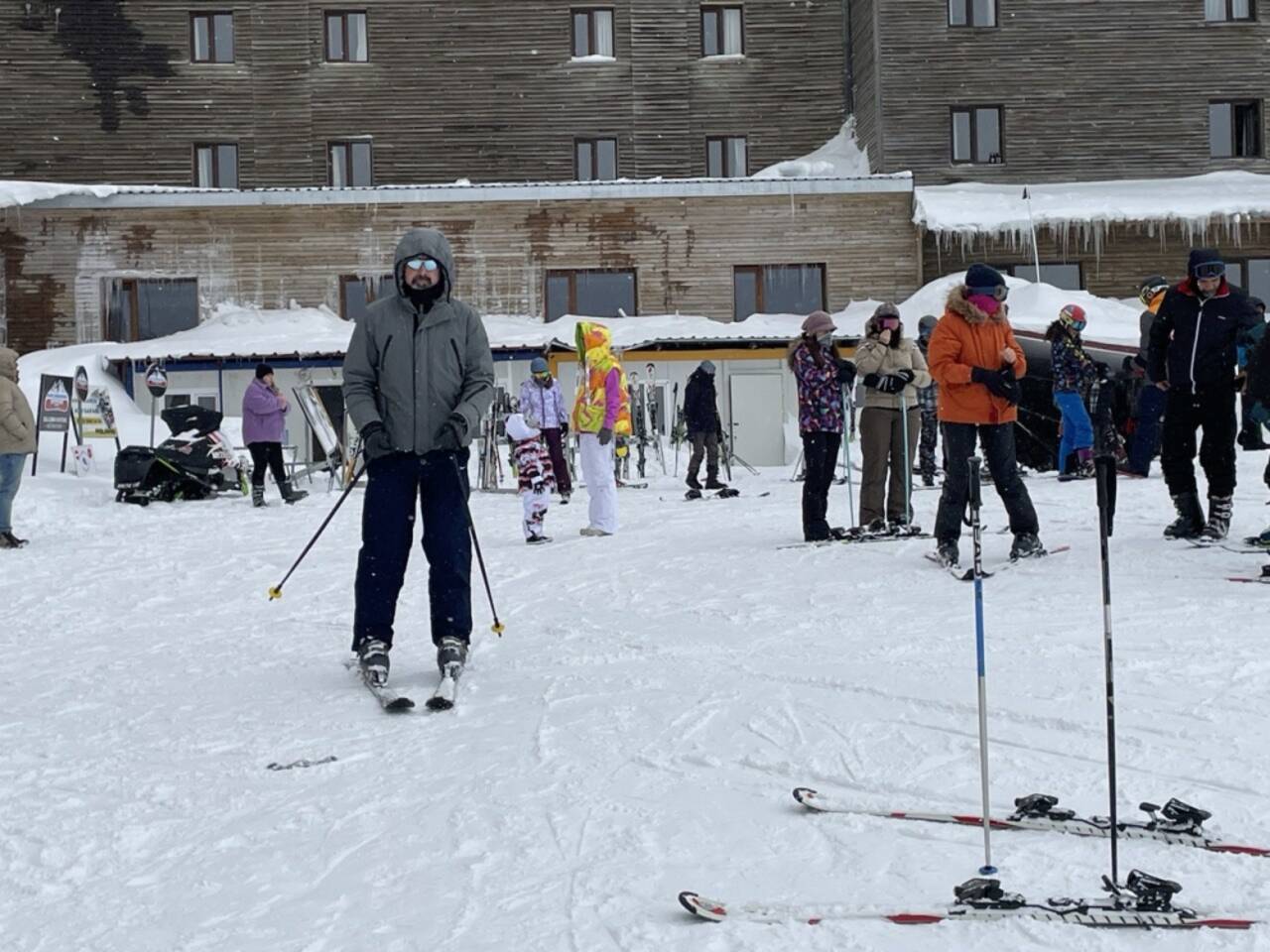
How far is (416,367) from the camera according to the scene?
573cm

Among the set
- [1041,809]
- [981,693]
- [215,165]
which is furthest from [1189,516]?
[215,165]

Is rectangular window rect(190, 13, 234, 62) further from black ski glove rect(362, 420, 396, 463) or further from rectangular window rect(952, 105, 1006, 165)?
black ski glove rect(362, 420, 396, 463)

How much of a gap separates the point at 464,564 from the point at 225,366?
→ 22.4m

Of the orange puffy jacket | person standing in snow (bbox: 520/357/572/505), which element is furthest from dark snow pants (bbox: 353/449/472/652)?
person standing in snow (bbox: 520/357/572/505)

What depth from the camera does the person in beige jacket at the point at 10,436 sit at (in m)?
12.2

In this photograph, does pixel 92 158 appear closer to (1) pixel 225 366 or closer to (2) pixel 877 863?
(1) pixel 225 366

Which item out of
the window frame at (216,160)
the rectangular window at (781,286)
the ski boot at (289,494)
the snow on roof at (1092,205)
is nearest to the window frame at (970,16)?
the snow on roof at (1092,205)

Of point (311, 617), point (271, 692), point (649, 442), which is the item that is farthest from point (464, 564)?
point (649, 442)

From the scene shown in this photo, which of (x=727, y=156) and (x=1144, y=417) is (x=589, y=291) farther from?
(x=1144, y=417)

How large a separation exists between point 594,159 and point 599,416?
22.4 m

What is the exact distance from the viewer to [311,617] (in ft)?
26.0

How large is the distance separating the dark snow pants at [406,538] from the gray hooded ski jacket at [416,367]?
0.13 metres

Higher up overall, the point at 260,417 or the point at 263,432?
the point at 260,417

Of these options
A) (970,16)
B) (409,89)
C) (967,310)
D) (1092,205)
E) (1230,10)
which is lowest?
(967,310)
